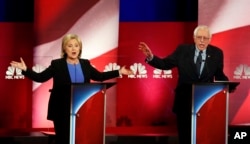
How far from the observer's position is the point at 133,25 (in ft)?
23.4

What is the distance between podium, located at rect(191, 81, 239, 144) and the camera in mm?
4449

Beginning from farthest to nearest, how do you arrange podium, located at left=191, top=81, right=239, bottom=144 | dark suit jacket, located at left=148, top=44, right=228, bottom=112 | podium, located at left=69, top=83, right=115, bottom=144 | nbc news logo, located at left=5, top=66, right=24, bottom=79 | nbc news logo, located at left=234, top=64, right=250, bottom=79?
nbc news logo, located at left=234, top=64, right=250, bottom=79 < nbc news logo, located at left=5, top=66, right=24, bottom=79 < dark suit jacket, located at left=148, top=44, right=228, bottom=112 < podium, located at left=191, top=81, right=239, bottom=144 < podium, located at left=69, top=83, right=115, bottom=144

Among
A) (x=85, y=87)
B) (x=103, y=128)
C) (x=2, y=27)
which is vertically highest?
(x=2, y=27)

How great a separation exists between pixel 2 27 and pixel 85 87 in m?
2.76

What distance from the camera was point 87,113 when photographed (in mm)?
4375

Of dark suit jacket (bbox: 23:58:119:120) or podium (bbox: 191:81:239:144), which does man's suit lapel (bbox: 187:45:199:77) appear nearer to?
podium (bbox: 191:81:239:144)

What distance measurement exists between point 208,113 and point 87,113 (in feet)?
3.08

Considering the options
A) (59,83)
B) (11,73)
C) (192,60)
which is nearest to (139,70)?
(11,73)

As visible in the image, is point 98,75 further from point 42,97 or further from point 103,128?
point 42,97

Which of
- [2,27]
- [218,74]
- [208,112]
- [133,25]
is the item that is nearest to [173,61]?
[218,74]

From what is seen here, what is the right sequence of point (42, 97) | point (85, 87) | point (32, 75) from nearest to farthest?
point (85, 87) → point (32, 75) → point (42, 97)

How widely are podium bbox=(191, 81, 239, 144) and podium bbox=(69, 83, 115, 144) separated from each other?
72 cm

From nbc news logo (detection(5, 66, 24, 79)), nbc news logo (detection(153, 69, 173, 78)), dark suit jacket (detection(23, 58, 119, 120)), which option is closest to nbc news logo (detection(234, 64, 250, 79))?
nbc news logo (detection(153, 69, 173, 78))

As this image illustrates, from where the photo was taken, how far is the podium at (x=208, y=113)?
445 cm
